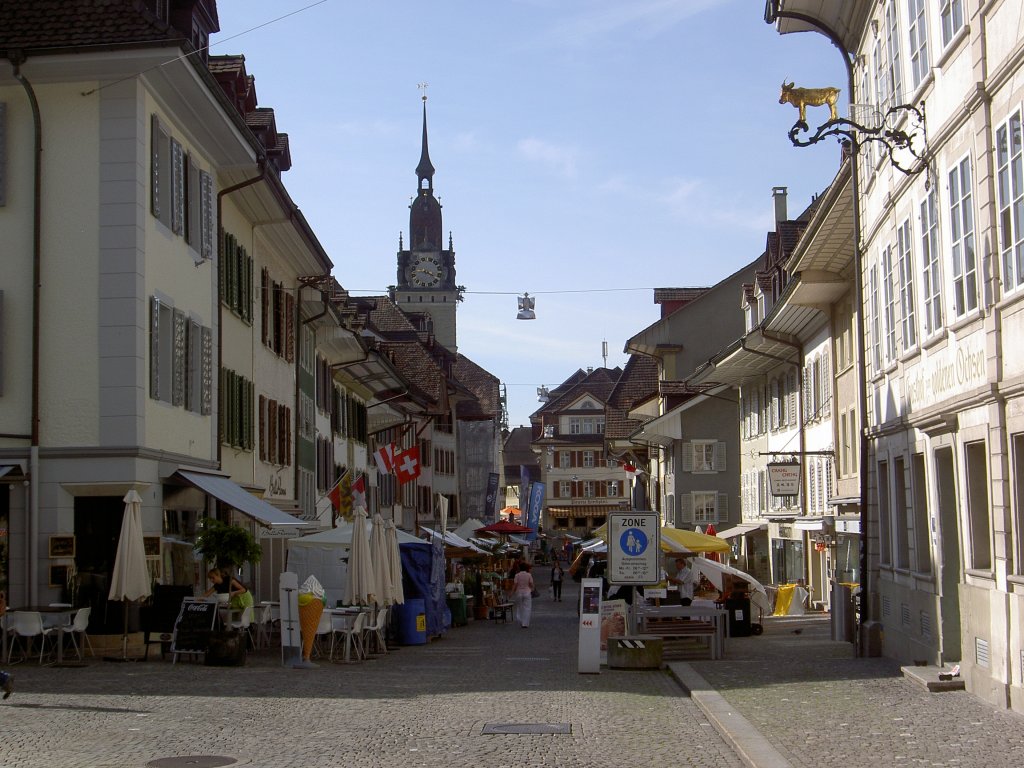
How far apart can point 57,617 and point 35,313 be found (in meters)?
4.43

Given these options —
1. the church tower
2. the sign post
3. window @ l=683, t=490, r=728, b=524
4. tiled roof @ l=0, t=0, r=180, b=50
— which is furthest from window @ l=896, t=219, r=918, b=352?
the church tower

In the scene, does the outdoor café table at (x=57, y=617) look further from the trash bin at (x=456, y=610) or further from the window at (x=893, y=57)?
the trash bin at (x=456, y=610)

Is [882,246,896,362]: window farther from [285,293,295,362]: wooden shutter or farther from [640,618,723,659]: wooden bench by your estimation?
[285,293,295,362]: wooden shutter

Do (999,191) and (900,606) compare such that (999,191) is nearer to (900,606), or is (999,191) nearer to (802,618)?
(900,606)

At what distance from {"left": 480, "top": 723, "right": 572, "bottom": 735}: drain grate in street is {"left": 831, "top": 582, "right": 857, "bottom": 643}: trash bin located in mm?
10239

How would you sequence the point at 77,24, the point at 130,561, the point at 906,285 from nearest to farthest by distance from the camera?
the point at 906,285, the point at 130,561, the point at 77,24

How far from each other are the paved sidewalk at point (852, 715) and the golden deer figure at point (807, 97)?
278 inches

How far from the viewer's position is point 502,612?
40.2 m

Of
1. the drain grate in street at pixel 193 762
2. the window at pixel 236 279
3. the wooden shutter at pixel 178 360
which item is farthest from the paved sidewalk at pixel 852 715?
the window at pixel 236 279

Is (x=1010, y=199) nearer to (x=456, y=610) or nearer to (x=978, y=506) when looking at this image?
(x=978, y=506)

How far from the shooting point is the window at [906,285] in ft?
64.7

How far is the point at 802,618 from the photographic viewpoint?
3578 centimetres

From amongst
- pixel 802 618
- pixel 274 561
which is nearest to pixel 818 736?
pixel 802 618

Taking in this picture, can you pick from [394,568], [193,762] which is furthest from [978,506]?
[394,568]
